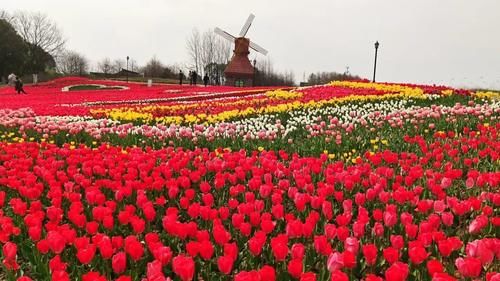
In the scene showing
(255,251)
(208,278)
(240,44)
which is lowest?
(208,278)

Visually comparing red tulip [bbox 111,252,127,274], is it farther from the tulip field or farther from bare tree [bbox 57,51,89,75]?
bare tree [bbox 57,51,89,75]

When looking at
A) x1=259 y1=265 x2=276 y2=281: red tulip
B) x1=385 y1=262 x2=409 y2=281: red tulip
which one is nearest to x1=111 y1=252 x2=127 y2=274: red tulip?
x1=259 y1=265 x2=276 y2=281: red tulip

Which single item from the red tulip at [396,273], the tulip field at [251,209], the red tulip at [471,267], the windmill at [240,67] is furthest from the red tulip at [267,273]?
the windmill at [240,67]

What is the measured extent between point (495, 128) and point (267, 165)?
5.10m

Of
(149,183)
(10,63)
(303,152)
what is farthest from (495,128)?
(10,63)

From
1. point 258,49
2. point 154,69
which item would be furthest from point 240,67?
point 154,69

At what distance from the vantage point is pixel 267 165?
5.50 m

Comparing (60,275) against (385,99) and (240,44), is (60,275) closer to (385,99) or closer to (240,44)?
(385,99)

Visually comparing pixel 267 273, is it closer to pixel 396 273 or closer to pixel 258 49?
pixel 396 273

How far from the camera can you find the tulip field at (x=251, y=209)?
2.90 meters

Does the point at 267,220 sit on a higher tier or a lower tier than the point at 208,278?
higher

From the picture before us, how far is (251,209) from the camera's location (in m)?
3.72

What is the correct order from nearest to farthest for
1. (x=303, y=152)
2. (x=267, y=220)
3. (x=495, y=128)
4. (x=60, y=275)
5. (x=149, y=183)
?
(x=60, y=275), (x=267, y=220), (x=149, y=183), (x=303, y=152), (x=495, y=128)

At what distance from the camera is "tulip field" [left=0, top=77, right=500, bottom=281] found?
290 centimetres
